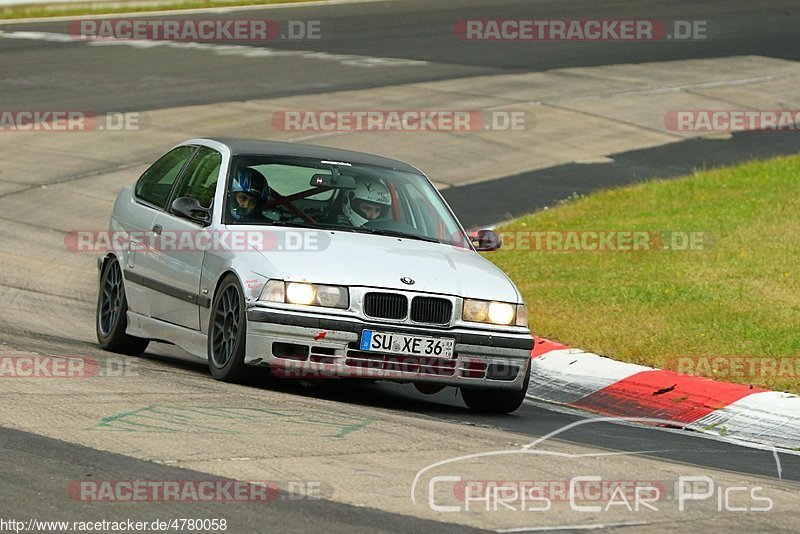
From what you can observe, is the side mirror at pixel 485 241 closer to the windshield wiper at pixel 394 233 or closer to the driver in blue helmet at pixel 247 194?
the windshield wiper at pixel 394 233

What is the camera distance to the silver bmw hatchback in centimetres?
870

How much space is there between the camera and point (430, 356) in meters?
8.80

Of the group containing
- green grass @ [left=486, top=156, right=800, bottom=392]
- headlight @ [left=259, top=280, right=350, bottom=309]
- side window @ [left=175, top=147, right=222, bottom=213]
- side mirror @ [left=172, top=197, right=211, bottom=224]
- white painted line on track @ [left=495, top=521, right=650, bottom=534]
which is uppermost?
side window @ [left=175, top=147, right=222, bottom=213]

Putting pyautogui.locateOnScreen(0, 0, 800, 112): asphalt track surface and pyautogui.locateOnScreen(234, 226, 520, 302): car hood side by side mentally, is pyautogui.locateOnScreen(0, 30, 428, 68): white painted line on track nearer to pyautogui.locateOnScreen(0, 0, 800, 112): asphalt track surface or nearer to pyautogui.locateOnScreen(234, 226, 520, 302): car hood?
pyautogui.locateOnScreen(0, 0, 800, 112): asphalt track surface

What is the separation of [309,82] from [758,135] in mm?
7439

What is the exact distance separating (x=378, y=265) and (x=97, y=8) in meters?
26.6

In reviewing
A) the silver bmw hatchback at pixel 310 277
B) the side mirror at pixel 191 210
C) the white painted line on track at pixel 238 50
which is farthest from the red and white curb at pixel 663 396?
the white painted line on track at pixel 238 50

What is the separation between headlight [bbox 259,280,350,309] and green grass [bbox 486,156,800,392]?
2644 millimetres

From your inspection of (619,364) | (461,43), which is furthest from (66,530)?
(461,43)

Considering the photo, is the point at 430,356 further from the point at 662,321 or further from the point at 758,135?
the point at 758,135

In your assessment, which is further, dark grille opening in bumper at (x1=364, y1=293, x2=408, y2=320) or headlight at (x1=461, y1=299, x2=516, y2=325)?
headlight at (x1=461, y1=299, x2=516, y2=325)

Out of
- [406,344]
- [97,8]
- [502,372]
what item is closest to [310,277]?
[406,344]

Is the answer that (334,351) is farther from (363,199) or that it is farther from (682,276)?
(682,276)

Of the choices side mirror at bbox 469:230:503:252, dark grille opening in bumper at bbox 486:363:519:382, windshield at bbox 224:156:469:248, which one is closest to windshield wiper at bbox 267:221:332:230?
windshield at bbox 224:156:469:248
